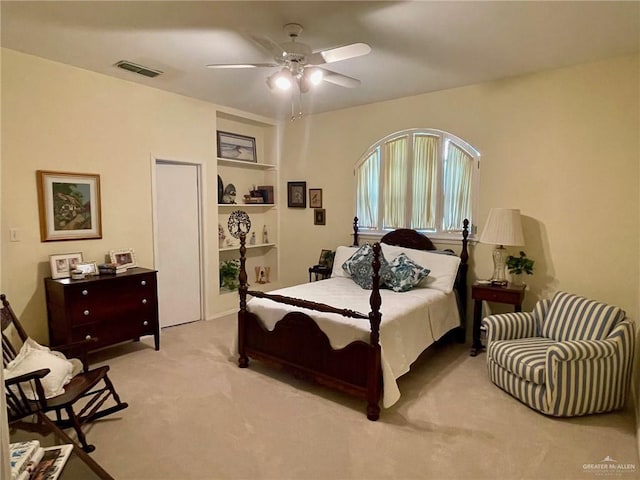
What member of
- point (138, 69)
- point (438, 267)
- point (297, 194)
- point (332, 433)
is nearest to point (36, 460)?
point (332, 433)

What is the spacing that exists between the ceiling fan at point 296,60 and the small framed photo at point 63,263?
7.42 ft

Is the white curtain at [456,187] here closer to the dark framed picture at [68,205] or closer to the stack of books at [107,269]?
the stack of books at [107,269]

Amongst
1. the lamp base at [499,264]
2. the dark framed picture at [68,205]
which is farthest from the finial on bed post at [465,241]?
the dark framed picture at [68,205]

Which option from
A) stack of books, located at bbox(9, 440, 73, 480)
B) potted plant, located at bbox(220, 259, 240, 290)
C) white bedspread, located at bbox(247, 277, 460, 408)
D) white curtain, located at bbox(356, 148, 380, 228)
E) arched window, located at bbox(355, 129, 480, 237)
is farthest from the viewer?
potted plant, located at bbox(220, 259, 240, 290)

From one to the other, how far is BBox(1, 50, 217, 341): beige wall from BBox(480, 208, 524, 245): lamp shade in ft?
11.2

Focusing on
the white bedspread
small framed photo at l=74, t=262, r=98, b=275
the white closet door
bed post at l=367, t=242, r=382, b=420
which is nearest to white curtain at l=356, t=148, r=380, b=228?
the white bedspread

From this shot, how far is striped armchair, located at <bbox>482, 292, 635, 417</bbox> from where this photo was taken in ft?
8.62

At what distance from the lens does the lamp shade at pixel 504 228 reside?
140 inches

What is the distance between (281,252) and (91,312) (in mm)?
2882

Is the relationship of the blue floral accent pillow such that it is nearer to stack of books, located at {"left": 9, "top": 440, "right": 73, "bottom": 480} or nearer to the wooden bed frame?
the wooden bed frame

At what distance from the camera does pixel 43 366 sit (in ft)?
8.03

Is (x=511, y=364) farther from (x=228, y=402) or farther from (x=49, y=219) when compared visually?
(x=49, y=219)

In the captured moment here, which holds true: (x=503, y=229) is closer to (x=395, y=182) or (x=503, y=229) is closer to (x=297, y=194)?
(x=395, y=182)

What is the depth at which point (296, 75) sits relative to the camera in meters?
2.89
